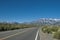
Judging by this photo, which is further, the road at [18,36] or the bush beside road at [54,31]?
the road at [18,36]

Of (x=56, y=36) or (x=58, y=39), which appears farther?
(x=56, y=36)

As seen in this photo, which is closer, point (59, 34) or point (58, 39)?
point (58, 39)

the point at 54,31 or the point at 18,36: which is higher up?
the point at 54,31

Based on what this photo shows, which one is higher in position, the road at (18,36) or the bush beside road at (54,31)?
the bush beside road at (54,31)

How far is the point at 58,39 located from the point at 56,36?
1.38 m

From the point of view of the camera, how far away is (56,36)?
19.2m

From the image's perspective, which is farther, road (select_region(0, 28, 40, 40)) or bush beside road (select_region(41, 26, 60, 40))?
road (select_region(0, 28, 40, 40))

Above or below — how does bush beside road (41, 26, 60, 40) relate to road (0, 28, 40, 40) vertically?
above

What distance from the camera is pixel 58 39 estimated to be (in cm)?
1781

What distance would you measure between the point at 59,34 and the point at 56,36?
370 millimetres

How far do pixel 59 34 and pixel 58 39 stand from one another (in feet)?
4.83

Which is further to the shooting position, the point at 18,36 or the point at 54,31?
the point at 54,31
